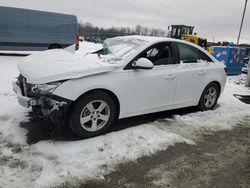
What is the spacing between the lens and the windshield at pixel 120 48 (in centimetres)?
454

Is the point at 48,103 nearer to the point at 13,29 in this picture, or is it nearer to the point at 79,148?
the point at 79,148

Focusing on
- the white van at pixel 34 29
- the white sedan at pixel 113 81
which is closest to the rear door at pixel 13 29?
the white van at pixel 34 29

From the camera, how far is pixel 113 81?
13.6ft

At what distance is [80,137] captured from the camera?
160 inches

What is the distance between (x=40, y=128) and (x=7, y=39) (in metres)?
10.4

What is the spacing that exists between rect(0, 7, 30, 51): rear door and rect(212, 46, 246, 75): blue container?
32.4ft

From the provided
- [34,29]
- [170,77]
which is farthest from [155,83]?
[34,29]

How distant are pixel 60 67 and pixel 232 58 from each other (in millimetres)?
10783

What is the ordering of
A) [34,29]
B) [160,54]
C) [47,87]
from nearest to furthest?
[47,87], [160,54], [34,29]

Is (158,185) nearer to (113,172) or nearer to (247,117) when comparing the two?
(113,172)

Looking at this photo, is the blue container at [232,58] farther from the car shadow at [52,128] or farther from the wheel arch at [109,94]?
the wheel arch at [109,94]

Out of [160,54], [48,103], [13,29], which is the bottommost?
[48,103]

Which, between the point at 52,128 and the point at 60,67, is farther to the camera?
the point at 52,128

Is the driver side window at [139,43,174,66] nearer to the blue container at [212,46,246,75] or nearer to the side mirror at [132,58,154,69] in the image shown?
the side mirror at [132,58,154,69]
